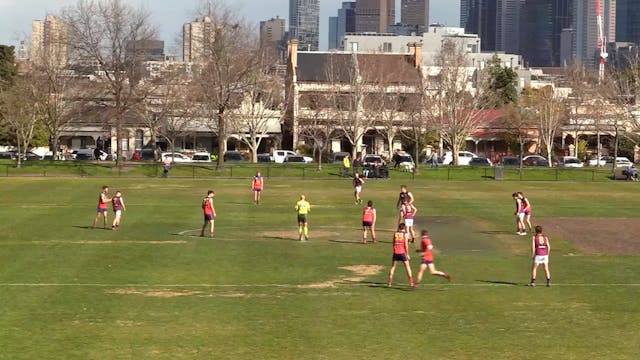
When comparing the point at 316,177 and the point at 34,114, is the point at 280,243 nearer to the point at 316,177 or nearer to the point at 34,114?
the point at 316,177

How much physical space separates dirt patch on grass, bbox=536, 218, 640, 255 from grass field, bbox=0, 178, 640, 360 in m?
0.46

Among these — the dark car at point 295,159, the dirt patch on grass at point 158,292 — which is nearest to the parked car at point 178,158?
the dark car at point 295,159

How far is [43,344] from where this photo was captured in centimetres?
2012

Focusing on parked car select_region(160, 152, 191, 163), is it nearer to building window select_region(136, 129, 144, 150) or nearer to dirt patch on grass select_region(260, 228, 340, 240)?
building window select_region(136, 129, 144, 150)

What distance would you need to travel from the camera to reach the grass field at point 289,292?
66.7ft

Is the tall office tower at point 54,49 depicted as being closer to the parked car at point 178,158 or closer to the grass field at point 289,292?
the parked car at point 178,158

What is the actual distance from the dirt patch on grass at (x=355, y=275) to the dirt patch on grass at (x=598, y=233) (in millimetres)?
9784

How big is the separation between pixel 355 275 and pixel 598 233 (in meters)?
16.2

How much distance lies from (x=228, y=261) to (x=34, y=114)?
189 ft

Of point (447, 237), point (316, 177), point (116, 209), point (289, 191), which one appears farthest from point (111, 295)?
point (316, 177)

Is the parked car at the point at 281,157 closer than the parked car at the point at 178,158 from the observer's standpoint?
No

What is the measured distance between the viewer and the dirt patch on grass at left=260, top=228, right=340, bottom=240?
38969 mm

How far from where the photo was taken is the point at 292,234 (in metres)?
40.0

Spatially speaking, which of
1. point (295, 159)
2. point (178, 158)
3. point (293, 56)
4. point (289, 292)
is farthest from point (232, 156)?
point (289, 292)
